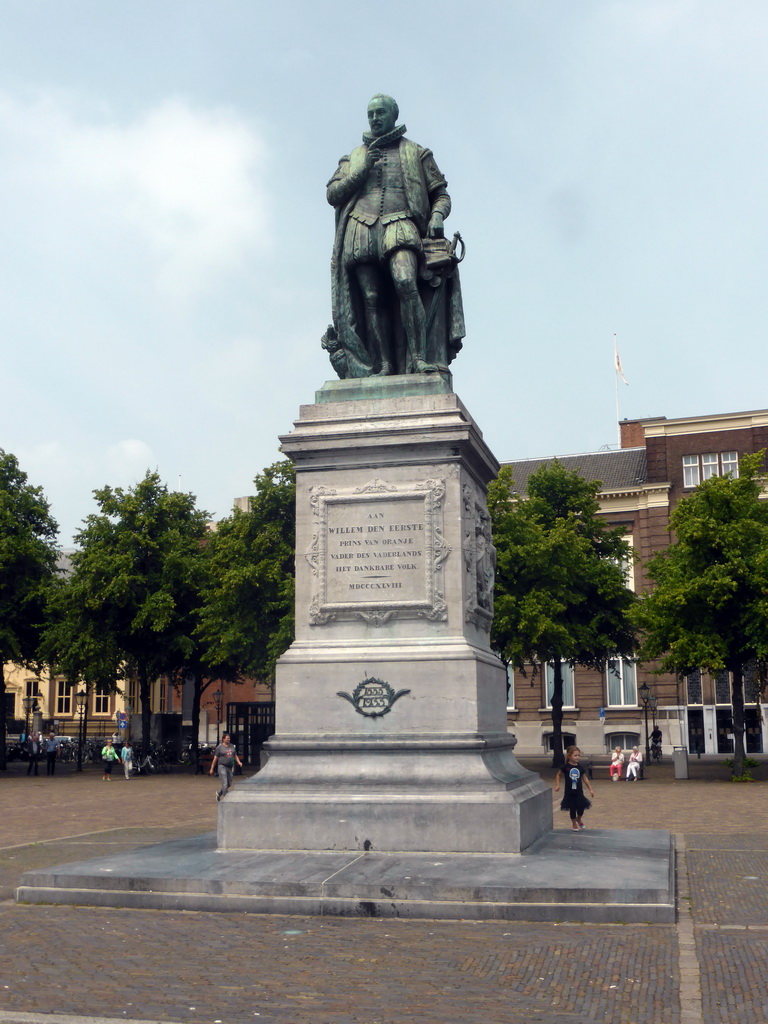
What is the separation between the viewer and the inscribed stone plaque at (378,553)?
12.8 m

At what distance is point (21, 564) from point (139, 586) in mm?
5881

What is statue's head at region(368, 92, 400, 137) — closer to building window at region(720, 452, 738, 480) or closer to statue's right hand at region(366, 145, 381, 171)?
statue's right hand at region(366, 145, 381, 171)

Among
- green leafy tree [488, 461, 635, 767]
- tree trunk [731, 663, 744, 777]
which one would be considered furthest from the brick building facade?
tree trunk [731, 663, 744, 777]

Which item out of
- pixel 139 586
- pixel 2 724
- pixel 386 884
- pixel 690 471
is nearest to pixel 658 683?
pixel 690 471

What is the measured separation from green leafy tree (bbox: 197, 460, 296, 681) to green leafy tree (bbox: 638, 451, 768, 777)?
14.2 metres

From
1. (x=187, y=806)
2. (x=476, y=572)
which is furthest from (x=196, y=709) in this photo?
(x=476, y=572)

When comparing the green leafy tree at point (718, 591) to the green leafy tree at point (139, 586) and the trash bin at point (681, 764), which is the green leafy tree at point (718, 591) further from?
the green leafy tree at point (139, 586)

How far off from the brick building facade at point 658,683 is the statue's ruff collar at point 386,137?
5042 cm

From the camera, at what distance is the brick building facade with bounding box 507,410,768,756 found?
64.0m

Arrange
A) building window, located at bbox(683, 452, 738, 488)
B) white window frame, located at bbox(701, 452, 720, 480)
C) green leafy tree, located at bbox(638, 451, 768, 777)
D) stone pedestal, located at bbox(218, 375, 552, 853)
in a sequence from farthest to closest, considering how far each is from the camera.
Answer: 1. white window frame, located at bbox(701, 452, 720, 480)
2. building window, located at bbox(683, 452, 738, 488)
3. green leafy tree, located at bbox(638, 451, 768, 777)
4. stone pedestal, located at bbox(218, 375, 552, 853)

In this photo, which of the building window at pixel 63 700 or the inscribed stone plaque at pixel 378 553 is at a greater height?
the inscribed stone plaque at pixel 378 553

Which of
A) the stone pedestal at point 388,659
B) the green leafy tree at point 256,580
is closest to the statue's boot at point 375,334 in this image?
the stone pedestal at point 388,659

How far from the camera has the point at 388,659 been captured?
1256cm

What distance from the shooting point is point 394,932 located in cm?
919
